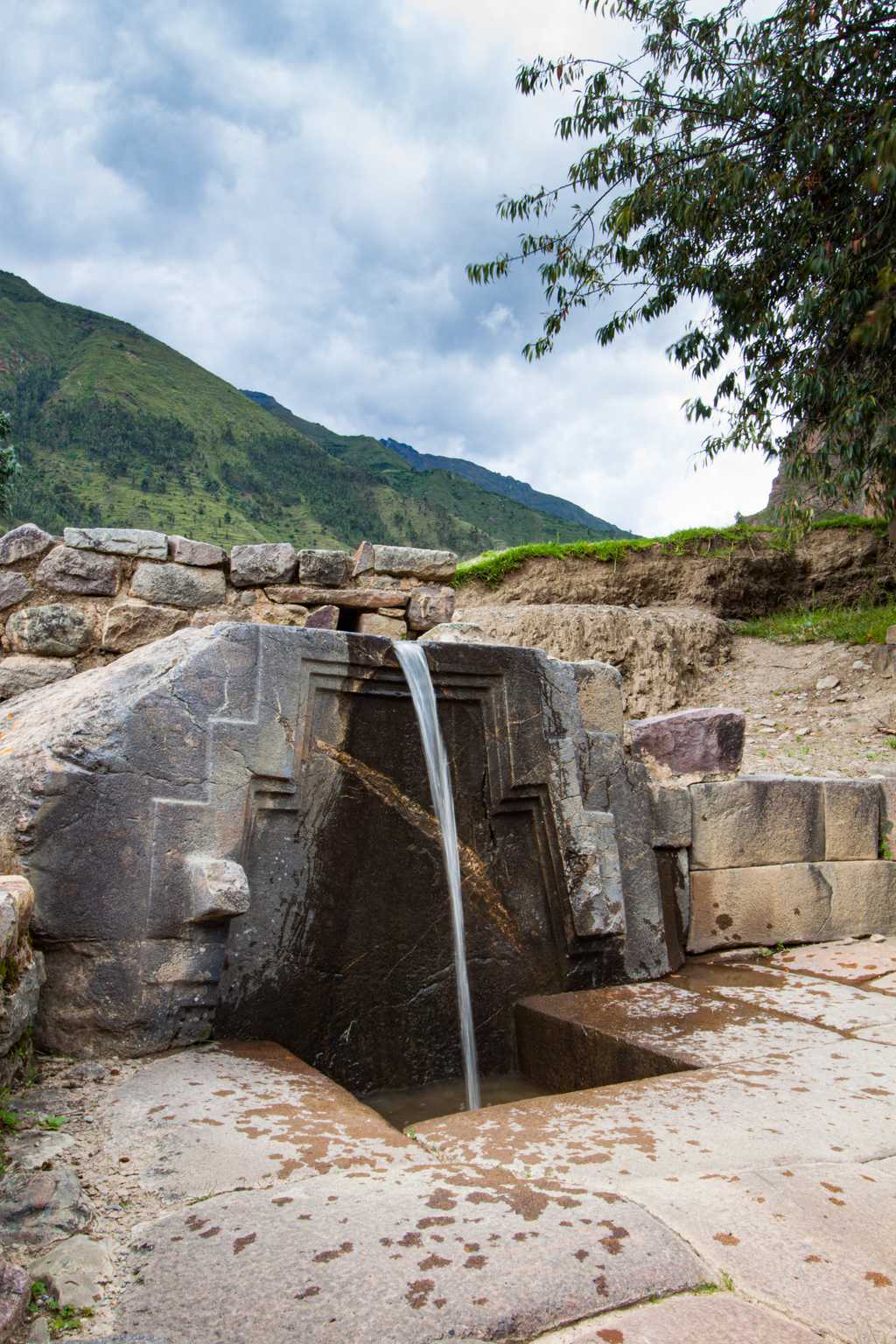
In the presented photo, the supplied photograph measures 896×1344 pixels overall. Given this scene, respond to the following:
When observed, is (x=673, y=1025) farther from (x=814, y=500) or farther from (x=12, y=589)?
(x=814, y=500)

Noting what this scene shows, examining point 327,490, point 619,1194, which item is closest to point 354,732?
point 619,1194

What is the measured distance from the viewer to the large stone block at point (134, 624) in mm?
5199

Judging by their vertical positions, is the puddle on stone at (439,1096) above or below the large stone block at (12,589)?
below

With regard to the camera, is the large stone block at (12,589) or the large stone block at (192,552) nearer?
the large stone block at (12,589)

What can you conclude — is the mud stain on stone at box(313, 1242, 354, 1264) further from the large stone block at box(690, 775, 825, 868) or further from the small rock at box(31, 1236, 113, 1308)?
the large stone block at box(690, 775, 825, 868)

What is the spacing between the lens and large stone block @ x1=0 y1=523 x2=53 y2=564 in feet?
16.7

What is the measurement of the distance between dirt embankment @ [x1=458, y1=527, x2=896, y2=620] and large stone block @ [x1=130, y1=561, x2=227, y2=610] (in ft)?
19.3

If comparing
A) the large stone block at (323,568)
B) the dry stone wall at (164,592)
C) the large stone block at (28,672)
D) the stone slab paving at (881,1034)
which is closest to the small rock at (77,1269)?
the stone slab paving at (881,1034)

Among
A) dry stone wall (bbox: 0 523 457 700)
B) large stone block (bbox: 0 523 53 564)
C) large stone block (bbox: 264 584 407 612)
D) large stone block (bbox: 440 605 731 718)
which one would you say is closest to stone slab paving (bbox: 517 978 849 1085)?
dry stone wall (bbox: 0 523 457 700)

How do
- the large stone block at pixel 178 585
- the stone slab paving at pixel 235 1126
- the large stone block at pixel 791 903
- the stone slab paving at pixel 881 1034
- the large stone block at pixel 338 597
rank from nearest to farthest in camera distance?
the stone slab paving at pixel 235 1126
the stone slab paving at pixel 881 1034
the large stone block at pixel 791 903
the large stone block at pixel 178 585
the large stone block at pixel 338 597

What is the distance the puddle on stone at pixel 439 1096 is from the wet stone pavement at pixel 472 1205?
22.4 inches

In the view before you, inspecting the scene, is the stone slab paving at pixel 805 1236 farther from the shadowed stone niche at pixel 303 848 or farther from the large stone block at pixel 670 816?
the large stone block at pixel 670 816

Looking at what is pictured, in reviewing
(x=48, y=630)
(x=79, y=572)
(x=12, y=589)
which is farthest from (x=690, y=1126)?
(x=12, y=589)

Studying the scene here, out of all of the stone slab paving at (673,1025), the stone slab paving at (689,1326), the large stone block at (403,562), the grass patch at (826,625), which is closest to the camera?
the stone slab paving at (689,1326)
